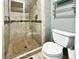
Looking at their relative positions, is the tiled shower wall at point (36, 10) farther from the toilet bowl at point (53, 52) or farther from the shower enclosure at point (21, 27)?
the toilet bowl at point (53, 52)

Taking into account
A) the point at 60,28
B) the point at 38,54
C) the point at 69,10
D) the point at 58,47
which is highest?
the point at 69,10

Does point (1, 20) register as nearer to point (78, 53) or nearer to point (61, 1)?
point (78, 53)

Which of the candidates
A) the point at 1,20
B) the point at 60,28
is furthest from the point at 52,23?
the point at 1,20

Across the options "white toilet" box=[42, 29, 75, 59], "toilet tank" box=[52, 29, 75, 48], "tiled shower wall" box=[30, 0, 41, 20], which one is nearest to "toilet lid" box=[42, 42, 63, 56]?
"white toilet" box=[42, 29, 75, 59]

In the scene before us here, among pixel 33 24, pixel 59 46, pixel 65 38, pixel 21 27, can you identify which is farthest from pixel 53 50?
pixel 33 24

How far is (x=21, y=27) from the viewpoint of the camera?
8.25 ft

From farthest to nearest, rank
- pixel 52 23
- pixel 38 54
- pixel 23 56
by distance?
pixel 52 23 → pixel 38 54 → pixel 23 56

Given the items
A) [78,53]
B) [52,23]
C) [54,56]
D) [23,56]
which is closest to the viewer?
[78,53]

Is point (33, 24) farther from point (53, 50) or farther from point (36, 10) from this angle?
point (53, 50)

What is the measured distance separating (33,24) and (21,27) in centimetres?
48

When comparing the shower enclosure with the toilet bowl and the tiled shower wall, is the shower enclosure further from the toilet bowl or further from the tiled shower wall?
the toilet bowl

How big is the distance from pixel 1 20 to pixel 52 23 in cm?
147

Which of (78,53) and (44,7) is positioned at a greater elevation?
(44,7)

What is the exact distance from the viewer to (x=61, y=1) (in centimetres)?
229
